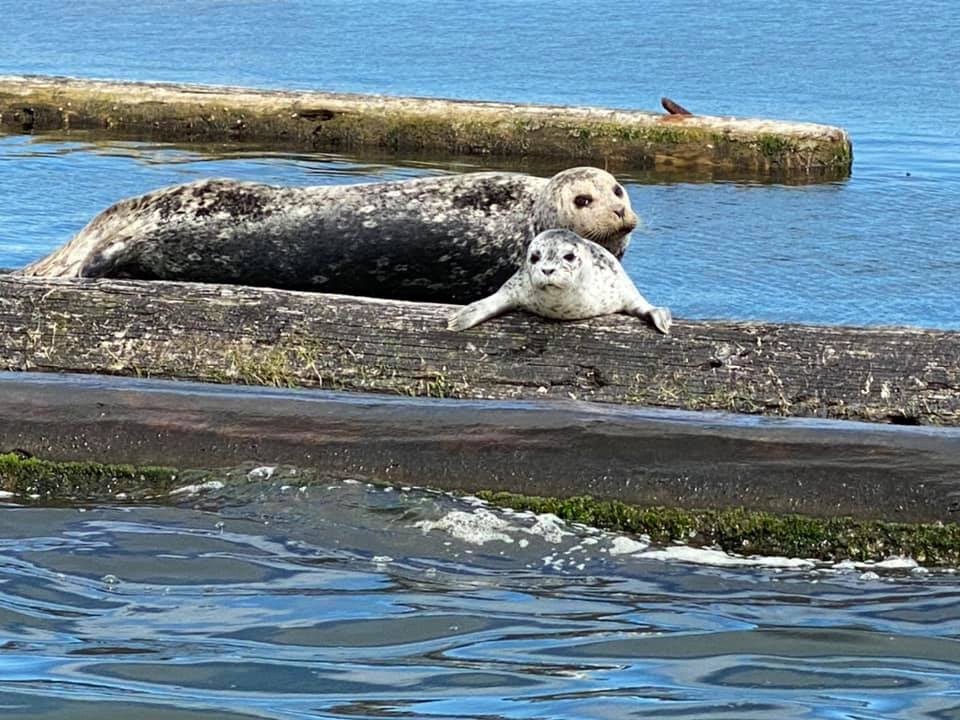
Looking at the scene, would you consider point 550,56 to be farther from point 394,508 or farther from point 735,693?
point 735,693

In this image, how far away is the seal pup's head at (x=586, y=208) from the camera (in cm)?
681

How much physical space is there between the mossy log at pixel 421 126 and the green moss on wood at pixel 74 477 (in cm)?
864

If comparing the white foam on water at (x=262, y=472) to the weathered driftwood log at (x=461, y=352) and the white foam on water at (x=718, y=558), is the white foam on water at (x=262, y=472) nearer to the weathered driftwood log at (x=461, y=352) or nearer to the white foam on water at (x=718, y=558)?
the weathered driftwood log at (x=461, y=352)

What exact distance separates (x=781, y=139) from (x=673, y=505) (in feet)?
28.1

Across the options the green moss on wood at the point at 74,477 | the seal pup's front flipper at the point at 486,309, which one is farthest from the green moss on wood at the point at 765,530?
the green moss on wood at the point at 74,477

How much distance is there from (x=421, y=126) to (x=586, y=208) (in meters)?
6.89

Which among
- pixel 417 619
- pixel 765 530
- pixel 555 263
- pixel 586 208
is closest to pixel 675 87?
pixel 586 208

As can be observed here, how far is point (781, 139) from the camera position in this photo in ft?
41.9

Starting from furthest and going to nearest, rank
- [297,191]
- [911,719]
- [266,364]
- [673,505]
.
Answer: [297,191] → [266,364] → [673,505] → [911,719]

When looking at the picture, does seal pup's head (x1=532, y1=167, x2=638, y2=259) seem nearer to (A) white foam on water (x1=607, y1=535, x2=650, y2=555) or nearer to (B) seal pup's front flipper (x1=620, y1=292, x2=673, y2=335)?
(B) seal pup's front flipper (x1=620, y1=292, x2=673, y2=335)

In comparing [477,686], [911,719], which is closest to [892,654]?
[911,719]

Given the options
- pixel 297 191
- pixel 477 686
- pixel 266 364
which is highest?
pixel 297 191

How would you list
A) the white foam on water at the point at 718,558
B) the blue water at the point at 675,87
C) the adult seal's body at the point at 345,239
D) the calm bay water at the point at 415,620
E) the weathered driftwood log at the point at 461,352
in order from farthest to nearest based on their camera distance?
the blue water at the point at 675,87
the adult seal's body at the point at 345,239
the weathered driftwood log at the point at 461,352
the white foam on water at the point at 718,558
the calm bay water at the point at 415,620

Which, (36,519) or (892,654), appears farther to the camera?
(36,519)
